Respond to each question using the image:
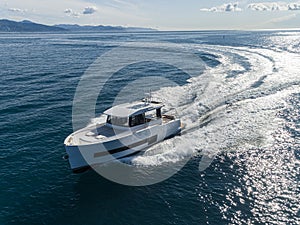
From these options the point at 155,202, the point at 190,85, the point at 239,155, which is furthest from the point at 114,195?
the point at 190,85

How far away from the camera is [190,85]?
53.1 meters

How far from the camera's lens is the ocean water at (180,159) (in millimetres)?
20562

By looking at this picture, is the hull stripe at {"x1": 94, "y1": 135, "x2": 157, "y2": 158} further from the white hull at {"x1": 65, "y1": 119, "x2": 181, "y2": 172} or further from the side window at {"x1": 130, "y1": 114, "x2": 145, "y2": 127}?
the side window at {"x1": 130, "y1": 114, "x2": 145, "y2": 127}

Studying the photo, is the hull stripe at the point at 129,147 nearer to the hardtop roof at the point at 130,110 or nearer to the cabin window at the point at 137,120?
the cabin window at the point at 137,120

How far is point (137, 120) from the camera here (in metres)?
29.6

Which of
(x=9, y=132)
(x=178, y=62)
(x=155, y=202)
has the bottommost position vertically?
(x=155, y=202)

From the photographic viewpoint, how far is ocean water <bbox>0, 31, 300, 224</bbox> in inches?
810

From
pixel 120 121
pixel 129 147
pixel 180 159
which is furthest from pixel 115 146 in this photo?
pixel 180 159

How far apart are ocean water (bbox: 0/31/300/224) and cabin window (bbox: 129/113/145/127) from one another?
356cm

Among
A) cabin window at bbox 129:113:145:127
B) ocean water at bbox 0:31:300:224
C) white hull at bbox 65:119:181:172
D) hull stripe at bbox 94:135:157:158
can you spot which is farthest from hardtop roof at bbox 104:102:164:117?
ocean water at bbox 0:31:300:224

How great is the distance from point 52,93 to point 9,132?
54.2ft

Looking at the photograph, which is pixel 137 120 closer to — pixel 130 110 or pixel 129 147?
A: pixel 130 110

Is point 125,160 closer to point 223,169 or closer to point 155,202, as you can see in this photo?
point 155,202

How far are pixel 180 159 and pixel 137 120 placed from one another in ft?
21.2
